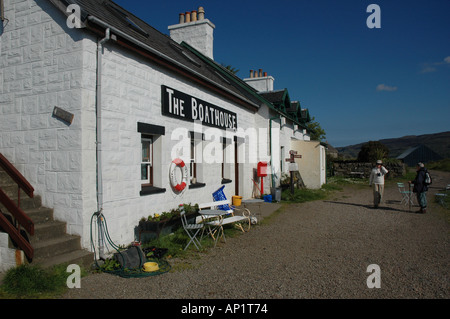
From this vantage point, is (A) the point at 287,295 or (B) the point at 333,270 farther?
→ (B) the point at 333,270

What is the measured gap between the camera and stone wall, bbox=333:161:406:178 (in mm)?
25750

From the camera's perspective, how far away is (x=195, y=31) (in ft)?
49.2

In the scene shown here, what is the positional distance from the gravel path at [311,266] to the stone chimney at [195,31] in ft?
31.3

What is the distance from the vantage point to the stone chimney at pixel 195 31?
14812 mm

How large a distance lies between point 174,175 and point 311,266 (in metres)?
3.88

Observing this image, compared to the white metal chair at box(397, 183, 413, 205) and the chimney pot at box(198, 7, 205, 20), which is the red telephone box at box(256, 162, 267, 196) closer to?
the white metal chair at box(397, 183, 413, 205)

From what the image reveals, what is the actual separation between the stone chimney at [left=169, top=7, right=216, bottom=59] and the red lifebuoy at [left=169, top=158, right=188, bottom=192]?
8611 mm

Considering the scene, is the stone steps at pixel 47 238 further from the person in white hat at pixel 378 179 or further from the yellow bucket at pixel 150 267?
the person in white hat at pixel 378 179

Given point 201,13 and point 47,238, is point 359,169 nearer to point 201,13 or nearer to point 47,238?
point 201,13

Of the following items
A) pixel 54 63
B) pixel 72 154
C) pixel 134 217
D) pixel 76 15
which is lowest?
pixel 134 217

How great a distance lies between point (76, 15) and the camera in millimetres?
5387
